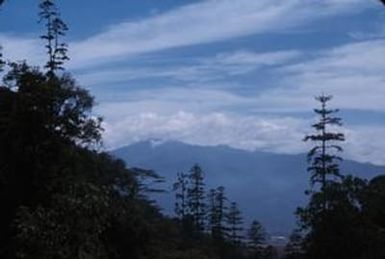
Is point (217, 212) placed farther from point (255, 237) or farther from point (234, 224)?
point (255, 237)

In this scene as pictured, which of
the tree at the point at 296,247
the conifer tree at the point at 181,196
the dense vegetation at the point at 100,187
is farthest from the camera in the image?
the conifer tree at the point at 181,196

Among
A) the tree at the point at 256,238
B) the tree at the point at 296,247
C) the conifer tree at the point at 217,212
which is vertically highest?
the conifer tree at the point at 217,212

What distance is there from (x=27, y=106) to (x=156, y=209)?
27.3 meters

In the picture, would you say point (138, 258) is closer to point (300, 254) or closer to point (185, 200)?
point (300, 254)

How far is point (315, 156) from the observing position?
6500 cm

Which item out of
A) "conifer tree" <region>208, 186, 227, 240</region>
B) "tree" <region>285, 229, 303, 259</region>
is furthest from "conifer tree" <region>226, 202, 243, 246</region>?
"tree" <region>285, 229, 303, 259</region>

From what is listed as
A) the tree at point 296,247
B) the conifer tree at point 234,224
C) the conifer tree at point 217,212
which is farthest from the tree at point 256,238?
the tree at point 296,247

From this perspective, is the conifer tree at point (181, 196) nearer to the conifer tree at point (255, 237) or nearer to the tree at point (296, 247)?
the conifer tree at point (255, 237)

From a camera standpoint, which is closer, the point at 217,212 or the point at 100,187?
the point at 100,187

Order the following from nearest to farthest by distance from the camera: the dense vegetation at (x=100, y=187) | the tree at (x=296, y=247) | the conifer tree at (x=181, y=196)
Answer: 1. the dense vegetation at (x=100, y=187)
2. the tree at (x=296, y=247)
3. the conifer tree at (x=181, y=196)

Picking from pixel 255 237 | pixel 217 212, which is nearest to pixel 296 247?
pixel 217 212

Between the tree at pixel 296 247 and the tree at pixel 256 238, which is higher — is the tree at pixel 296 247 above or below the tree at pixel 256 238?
below

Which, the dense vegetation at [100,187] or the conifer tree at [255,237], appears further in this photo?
the conifer tree at [255,237]

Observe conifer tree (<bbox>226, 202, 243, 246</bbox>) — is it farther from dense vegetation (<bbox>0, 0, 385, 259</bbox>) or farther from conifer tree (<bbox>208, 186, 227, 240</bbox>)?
dense vegetation (<bbox>0, 0, 385, 259</bbox>)
